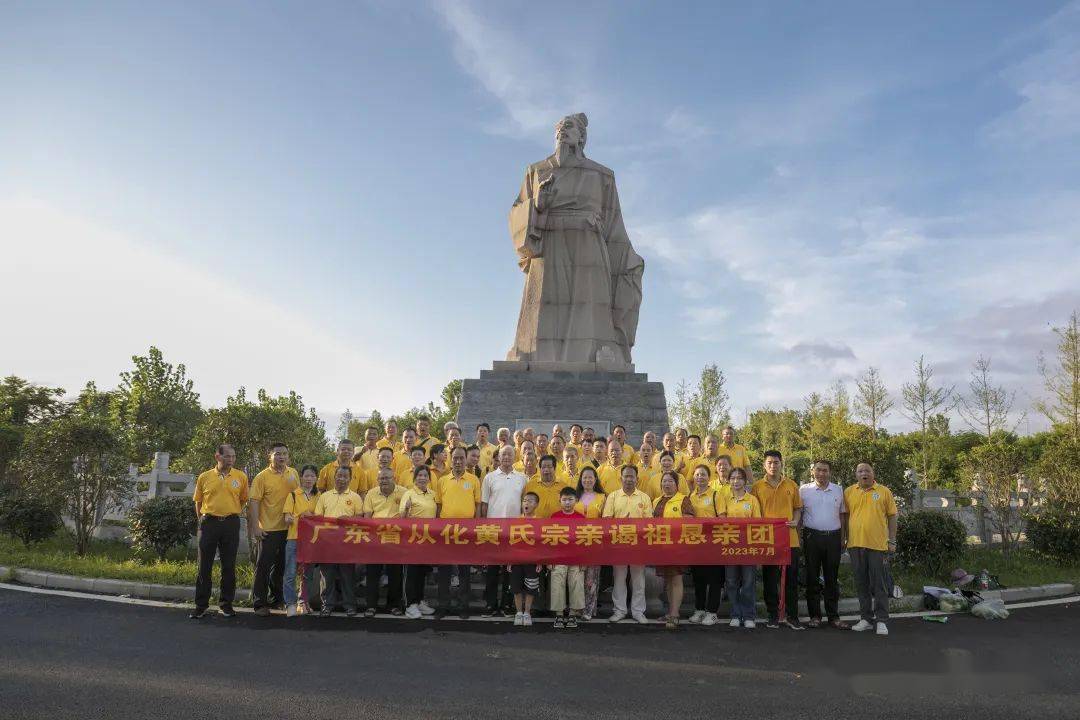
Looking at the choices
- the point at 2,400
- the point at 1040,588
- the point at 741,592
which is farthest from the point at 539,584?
the point at 2,400

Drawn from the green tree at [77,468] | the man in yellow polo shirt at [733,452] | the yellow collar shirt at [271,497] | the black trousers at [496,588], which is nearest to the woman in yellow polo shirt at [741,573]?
the man in yellow polo shirt at [733,452]

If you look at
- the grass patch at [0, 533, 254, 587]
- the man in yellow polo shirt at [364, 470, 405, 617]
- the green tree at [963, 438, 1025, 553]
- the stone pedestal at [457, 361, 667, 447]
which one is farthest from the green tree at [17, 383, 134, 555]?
the green tree at [963, 438, 1025, 553]

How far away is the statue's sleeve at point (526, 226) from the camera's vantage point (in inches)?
538

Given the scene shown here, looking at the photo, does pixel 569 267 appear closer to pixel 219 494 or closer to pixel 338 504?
pixel 338 504

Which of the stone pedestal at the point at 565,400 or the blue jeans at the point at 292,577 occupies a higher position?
the stone pedestal at the point at 565,400

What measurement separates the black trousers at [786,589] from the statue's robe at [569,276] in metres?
6.84

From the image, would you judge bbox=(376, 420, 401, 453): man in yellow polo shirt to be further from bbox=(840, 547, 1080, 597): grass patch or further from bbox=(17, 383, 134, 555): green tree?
bbox=(840, 547, 1080, 597): grass patch

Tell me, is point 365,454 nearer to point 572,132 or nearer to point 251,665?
point 251,665

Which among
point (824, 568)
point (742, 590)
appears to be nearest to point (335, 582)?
point (742, 590)

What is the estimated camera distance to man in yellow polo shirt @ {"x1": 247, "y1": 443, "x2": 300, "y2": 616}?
278 inches

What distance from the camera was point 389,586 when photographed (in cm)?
720

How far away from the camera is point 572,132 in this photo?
45.8ft

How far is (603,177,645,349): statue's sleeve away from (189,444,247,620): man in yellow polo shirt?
8.52m

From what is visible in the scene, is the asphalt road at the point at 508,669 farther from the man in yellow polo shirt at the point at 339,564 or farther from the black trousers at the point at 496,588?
the black trousers at the point at 496,588
